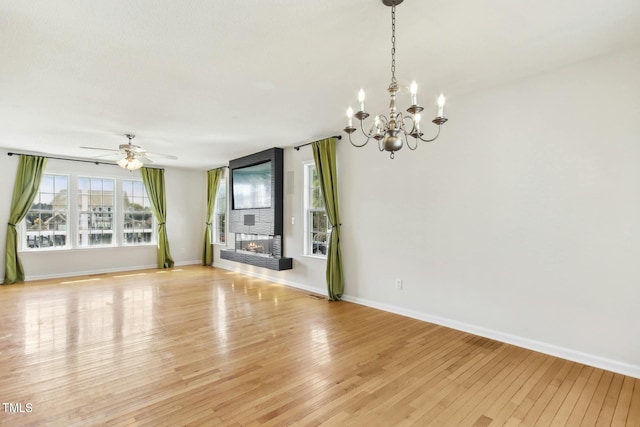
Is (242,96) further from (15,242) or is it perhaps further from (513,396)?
(15,242)

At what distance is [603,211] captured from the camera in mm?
2766

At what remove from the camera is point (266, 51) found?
2.59 m

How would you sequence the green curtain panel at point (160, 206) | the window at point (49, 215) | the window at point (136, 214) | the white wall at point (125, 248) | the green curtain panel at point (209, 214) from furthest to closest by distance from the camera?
the green curtain panel at point (209, 214) → the green curtain panel at point (160, 206) → the window at point (136, 214) → the window at point (49, 215) → the white wall at point (125, 248)

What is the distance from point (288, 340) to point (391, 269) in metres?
1.75

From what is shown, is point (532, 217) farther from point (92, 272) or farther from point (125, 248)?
point (92, 272)

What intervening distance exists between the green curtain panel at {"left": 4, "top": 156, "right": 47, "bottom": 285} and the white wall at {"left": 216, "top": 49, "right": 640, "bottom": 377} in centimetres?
691

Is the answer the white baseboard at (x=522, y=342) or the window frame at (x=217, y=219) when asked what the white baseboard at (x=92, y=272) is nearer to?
the window frame at (x=217, y=219)

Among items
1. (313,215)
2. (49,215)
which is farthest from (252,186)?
(49,215)

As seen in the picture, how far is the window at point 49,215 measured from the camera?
21.6ft

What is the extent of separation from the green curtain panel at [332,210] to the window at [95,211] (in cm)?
549

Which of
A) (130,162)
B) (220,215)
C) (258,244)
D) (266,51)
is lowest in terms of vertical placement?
(258,244)

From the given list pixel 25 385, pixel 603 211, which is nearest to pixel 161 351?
pixel 25 385

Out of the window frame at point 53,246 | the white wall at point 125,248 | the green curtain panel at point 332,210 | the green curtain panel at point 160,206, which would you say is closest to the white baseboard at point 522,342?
the green curtain panel at point 332,210

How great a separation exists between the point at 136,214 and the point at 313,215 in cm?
492
